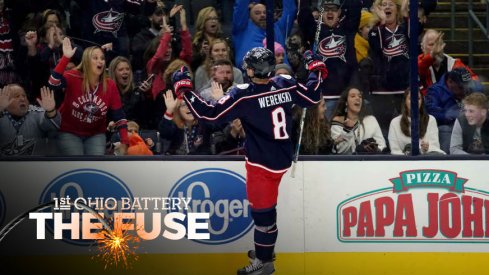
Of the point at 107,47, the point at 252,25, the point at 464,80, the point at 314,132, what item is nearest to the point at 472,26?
the point at 464,80

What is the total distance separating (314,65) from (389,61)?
69 centimetres

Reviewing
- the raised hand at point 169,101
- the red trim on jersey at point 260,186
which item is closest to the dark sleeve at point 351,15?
the red trim on jersey at point 260,186

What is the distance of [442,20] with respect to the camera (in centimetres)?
880

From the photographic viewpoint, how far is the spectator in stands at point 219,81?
8297 millimetres

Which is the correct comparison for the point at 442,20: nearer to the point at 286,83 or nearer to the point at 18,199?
the point at 286,83

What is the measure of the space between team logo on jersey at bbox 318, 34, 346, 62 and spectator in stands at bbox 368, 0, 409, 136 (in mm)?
218

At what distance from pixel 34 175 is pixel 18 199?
8.8 inches

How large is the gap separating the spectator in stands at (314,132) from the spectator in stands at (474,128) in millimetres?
965

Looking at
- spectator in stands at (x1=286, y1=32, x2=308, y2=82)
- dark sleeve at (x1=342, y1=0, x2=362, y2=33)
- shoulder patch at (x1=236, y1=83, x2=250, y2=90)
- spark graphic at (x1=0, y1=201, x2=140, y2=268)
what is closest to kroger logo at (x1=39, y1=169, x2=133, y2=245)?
spark graphic at (x1=0, y1=201, x2=140, y2=268)

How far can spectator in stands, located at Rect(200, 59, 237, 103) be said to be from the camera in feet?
27.2

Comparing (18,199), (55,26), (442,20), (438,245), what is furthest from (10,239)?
(442,20)

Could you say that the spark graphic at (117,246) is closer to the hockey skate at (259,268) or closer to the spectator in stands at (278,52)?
the hockey skate at (259,268)

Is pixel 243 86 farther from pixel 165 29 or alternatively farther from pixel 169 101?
pixel 165 29

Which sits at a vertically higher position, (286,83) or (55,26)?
(55,26)
